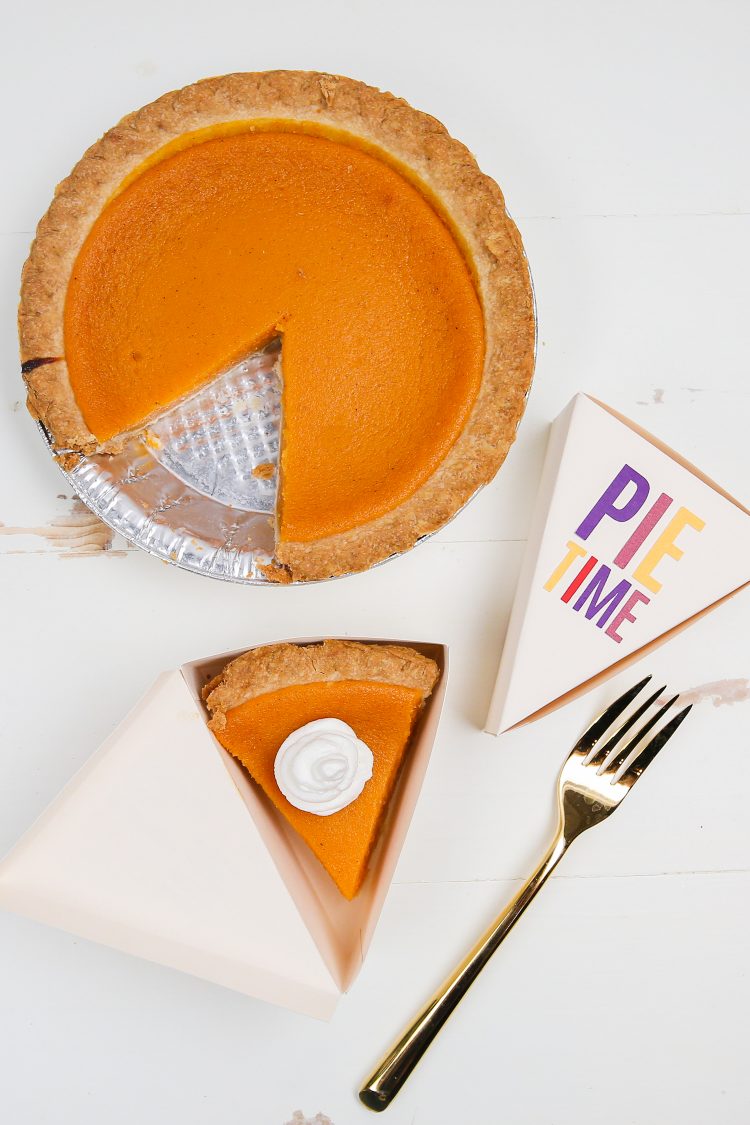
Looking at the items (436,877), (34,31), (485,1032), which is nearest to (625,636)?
Result: (436,877)

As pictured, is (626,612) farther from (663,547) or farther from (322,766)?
(322,766)

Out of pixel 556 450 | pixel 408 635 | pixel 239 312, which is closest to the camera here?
pixel 239 312

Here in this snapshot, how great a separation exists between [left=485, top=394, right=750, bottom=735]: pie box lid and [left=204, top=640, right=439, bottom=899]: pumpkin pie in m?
0.28

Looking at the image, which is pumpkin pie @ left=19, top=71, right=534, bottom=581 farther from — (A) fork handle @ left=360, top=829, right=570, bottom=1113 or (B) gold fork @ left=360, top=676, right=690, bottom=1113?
(A) fork handle @ left=360, top=829, right=570, bottom=1113

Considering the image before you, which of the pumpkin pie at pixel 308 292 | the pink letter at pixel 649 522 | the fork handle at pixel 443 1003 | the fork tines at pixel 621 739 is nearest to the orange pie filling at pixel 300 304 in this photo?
the pumpkin pie at pixel 308 292

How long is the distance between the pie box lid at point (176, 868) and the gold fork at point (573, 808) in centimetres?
42

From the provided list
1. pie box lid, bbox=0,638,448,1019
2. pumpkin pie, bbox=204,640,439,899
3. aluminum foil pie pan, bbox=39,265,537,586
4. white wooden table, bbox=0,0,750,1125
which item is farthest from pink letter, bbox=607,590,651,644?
pie box lid, bbox=0,638,448,1019

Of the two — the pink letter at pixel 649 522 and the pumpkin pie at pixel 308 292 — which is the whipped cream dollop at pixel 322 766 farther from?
the pink letter at pixel 649 522

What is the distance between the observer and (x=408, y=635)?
2.16 m

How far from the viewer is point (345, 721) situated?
1.97m

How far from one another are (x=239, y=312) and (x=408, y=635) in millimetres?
939

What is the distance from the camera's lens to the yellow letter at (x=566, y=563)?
1.96 meters

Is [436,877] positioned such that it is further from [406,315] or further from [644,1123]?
[406,315]

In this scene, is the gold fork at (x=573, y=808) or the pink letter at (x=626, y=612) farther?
the gold fork at (x=573, y=808)
